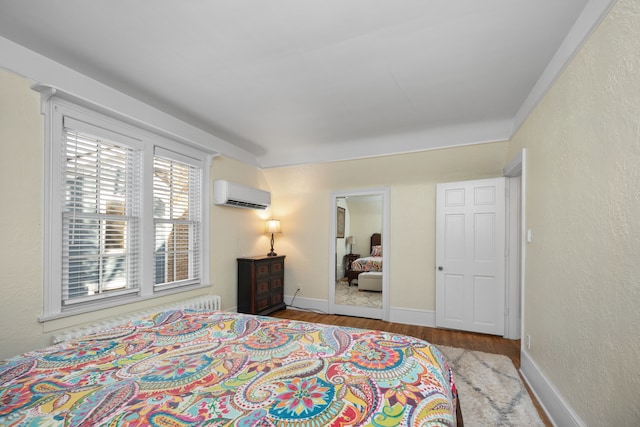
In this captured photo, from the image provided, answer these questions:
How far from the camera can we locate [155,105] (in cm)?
290

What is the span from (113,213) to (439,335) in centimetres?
385

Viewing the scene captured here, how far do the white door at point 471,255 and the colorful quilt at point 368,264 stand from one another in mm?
1214

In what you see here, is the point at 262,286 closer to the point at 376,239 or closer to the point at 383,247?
the point at 383,247

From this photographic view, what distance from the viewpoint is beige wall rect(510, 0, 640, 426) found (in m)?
1.24

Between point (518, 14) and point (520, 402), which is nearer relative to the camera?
point (518, 14)

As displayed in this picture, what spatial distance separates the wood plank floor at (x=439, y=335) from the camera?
10.2ft

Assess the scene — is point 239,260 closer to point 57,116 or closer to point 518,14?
point 57,116

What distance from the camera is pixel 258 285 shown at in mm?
4078

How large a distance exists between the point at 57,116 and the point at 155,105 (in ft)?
2.81

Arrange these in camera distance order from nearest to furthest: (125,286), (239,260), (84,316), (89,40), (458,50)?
(89,40) < (458,50) < (84,316) < (125,286) < (239,260)

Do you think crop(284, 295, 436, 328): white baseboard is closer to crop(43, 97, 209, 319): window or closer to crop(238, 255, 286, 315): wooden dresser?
crop(238, 255, 286, 315): wooden dresser

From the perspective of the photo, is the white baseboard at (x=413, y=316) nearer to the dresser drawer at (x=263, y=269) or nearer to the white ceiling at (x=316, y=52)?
the dresser drawer at (x=263, y=269)

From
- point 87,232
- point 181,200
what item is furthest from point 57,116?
point 181,200

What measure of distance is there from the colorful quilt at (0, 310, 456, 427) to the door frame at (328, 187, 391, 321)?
2.45 metres
